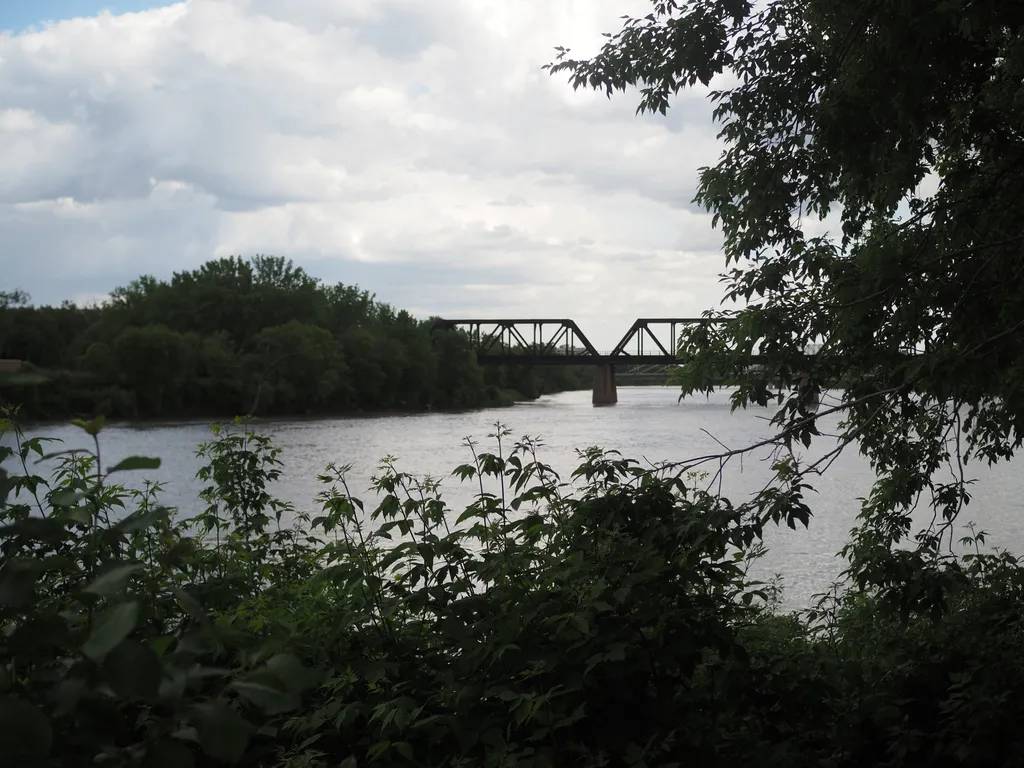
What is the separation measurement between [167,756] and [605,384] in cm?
7289

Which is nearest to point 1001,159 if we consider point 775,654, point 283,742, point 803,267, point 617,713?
point 803,267

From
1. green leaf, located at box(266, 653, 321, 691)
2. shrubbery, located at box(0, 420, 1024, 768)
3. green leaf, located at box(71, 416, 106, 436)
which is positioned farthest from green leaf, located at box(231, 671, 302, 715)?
shrubbery, located at box(0, 420, 1024, 768)

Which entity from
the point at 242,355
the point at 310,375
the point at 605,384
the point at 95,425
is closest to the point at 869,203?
the point at 95,425

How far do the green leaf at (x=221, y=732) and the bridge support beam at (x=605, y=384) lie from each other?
70.6 meters

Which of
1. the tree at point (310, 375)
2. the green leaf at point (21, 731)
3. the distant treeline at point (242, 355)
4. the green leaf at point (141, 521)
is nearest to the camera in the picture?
the green leaf at point (21, 731)

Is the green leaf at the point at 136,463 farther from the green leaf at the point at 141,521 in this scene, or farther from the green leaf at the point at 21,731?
the green leaf at the point at 21,731

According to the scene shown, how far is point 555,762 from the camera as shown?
341 cm

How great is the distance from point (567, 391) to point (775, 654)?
110 m

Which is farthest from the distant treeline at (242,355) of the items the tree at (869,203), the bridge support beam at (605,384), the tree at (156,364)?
the bridge support beam at (605,384)

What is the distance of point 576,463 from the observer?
61.4 feet

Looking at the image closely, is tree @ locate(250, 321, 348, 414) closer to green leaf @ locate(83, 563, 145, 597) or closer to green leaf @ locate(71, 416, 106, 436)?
green leaf @ locate(71, 416, 106, 436)

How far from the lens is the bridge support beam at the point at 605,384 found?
236 feet

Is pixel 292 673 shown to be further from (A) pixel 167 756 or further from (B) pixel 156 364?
(B) pixel 156 364

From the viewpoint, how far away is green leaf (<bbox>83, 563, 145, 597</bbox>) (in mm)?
1095
